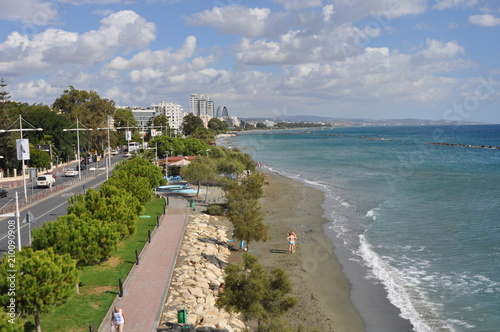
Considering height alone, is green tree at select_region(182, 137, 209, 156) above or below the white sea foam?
above

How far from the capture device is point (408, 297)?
1983 centimetres

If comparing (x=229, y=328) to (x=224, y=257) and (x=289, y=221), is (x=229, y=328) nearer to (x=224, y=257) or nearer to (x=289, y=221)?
(x=224, y=257)

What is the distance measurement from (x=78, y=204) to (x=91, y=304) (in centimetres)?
573

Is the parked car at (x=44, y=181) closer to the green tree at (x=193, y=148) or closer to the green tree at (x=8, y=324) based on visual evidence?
the green tree at (x=193, y=148)

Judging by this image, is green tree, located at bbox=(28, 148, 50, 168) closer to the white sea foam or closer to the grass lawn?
the grass lawn

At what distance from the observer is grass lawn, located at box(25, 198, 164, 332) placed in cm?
1433

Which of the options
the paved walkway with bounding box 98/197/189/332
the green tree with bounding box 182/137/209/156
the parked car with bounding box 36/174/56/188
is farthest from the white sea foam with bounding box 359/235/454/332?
the green tree with bounding box 182/137/209/156

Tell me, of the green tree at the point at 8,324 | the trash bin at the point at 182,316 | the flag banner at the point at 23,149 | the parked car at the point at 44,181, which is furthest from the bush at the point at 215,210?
the green tree at the point at 8,324

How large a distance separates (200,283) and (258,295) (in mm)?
6500

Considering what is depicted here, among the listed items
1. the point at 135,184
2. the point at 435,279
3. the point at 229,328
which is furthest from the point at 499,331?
the point at 135,184

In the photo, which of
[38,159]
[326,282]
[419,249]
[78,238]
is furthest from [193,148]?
[78,238]

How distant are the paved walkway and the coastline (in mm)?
4394

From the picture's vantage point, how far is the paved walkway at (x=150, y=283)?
1451cm

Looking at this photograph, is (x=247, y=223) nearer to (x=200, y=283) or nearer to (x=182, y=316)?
(x=200, y=283)
